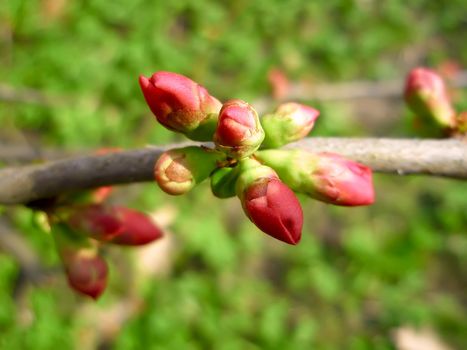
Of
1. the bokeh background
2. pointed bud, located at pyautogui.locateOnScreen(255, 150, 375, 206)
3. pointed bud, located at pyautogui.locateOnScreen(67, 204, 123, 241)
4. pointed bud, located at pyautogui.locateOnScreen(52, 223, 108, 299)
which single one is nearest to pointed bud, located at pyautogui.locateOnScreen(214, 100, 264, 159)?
pointed bud, located at pyautogui.locateOnScreen(255, 150, 375, 206)

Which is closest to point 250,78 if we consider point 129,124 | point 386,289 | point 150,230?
point 129,124

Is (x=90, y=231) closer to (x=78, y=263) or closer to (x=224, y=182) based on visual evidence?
(x=78, y=263)

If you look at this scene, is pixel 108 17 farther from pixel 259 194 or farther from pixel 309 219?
pixel 259 194

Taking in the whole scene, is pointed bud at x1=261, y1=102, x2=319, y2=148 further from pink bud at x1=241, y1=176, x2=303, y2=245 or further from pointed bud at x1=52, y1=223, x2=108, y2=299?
pointed bud at x1=52, y1=223, x2=108, y2=299

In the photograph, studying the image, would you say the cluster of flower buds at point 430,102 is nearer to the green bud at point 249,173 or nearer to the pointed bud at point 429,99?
the pointed bud at point 429,99

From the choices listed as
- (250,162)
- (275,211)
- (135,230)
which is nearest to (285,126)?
(250,162)

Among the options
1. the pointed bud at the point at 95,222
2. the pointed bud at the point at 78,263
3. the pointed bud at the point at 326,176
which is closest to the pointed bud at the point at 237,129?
the pointed bud at the point at 326,176

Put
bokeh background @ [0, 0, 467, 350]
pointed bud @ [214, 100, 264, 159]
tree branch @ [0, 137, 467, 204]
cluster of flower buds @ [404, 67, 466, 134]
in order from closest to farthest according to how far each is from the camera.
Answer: pointed bud @ [214, 100, 264, 159] → tree branch @ [0, 137, 467, 204] → cluster of flower buds @ [404, 67, 466, 134] → bokeh background @ [0, 0, 467, 350]
